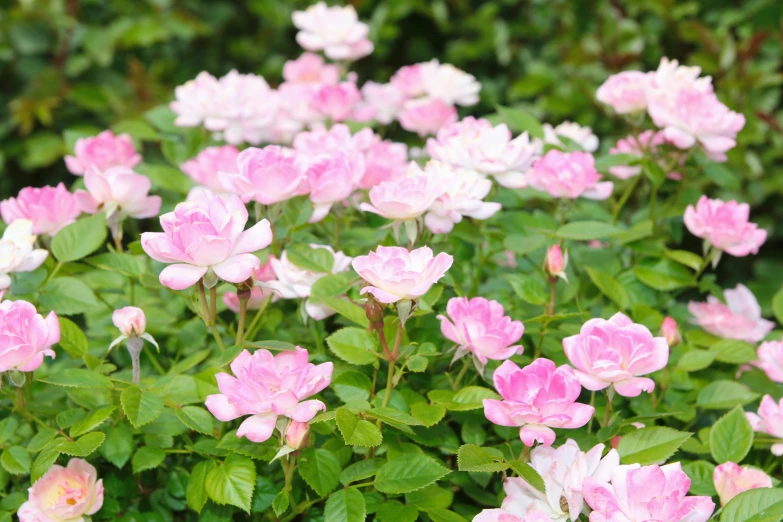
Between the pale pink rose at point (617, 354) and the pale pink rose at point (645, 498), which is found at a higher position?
→ the pale pink rose at point (617, 354)

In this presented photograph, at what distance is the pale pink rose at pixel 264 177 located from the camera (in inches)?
38.9

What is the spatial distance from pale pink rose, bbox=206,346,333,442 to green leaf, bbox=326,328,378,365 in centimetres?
8

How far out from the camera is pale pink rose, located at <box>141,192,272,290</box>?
32.7 inches

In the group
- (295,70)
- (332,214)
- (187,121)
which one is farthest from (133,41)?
(332,214)

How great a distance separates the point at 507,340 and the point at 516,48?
6.69ft

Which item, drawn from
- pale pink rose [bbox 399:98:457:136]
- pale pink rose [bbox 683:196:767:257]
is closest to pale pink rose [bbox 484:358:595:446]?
pale pink rose [bbox 683:196:767:257]

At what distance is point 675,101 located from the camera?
1.27 metres

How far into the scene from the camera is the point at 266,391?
850 mm

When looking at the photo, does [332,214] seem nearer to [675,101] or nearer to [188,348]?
[188,348]

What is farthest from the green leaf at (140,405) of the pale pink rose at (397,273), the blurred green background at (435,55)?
the blurred green background at (435,55)

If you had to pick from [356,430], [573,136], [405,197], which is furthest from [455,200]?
[573,136]

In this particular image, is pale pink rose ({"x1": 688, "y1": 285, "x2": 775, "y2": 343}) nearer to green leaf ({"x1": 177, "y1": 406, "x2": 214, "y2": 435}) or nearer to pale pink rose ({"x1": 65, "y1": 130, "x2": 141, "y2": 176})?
green leaf ({"x1": 177, "y1": 406, "x2": 214, "y2": 435})

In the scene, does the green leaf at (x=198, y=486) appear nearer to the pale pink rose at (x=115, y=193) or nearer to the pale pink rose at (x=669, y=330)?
the pale pink rose at (x=115, y=193)

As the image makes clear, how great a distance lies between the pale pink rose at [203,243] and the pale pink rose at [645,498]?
41 centimetres
